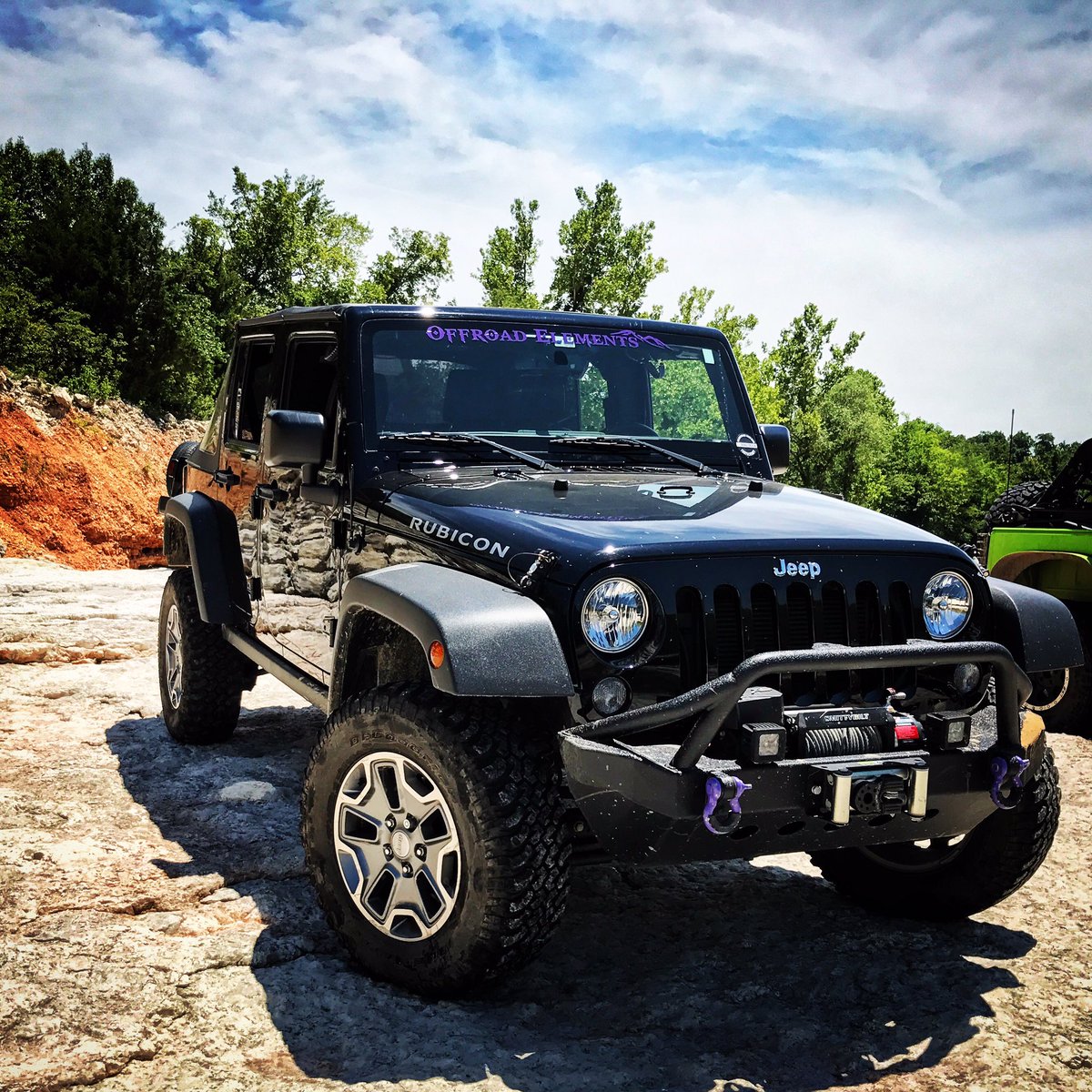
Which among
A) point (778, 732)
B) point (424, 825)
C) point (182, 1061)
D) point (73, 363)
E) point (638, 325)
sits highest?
point (73, 363)

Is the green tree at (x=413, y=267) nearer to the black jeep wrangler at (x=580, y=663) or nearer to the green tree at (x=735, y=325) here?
the green tree at (x=735, y=325)

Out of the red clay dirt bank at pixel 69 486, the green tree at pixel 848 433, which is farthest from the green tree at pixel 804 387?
the red clay dirt bank at pixel 69 486

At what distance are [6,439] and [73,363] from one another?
590cm

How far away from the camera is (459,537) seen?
3.44 m

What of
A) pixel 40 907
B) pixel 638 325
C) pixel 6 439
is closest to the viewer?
pixel 40 907

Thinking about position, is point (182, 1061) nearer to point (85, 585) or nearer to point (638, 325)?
point (638, 325)

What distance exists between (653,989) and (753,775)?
3.20 feet

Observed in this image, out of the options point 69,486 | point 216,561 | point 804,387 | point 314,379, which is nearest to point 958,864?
point 314,379

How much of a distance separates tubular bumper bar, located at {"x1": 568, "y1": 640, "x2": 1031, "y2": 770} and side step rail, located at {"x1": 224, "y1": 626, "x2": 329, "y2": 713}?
1.49m

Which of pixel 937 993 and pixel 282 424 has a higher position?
pixel 282 424

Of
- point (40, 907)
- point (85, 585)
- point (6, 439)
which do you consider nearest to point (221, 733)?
point (40, 907)

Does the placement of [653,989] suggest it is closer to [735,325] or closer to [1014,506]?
[1014,506]

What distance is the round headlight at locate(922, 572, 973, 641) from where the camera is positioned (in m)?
3.50

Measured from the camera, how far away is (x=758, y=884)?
440 cm
